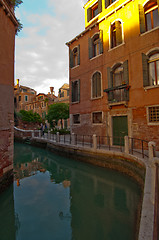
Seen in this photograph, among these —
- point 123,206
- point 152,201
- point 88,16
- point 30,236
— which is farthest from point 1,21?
point 88,16

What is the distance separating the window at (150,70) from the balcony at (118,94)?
4.10 ft

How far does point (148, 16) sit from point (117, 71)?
3.83 m

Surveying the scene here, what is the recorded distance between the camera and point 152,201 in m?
3.05

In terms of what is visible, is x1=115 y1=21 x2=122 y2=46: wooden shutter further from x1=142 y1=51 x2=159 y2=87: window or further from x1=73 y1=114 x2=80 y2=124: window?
x1=73 y1=114 x2=80 y2=124: window

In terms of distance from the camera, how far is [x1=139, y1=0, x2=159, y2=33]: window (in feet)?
29.6

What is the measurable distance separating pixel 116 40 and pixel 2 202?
1209 cm

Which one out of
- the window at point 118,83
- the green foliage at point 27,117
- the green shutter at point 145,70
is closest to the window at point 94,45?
the window at point 118,83

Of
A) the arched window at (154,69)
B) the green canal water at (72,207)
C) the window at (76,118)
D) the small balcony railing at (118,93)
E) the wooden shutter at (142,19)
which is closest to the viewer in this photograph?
the green canal water at (72,207)

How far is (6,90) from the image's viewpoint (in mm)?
6445

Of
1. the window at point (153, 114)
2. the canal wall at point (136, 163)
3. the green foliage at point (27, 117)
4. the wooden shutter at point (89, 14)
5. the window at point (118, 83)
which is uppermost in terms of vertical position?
the wooden shutter at point (89, 14)

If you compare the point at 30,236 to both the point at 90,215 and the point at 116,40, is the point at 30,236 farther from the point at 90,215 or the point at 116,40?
the point at 116,40

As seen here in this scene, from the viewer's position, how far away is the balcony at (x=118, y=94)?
9.91 m

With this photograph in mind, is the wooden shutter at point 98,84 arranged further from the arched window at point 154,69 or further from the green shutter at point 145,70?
the arched window at point 154,69

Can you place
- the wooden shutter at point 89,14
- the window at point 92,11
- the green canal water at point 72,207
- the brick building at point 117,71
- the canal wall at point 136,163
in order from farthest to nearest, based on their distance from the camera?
1. the wooden shutter at point 89,14
2. the window at point 92,11
3. the brick building at point 117,71
4. the green canal water at point 72,207
5. the canal wall at point 136,163
